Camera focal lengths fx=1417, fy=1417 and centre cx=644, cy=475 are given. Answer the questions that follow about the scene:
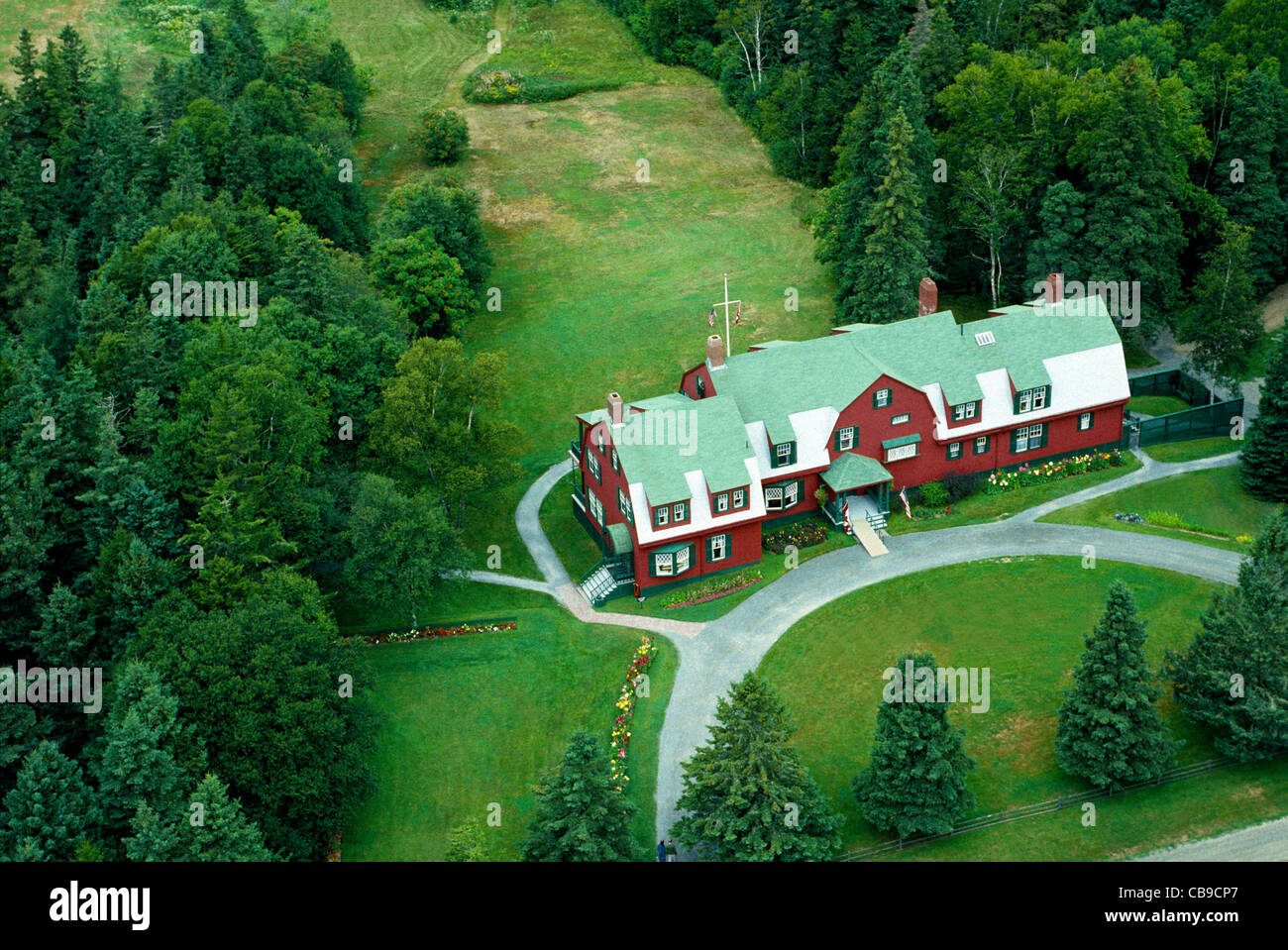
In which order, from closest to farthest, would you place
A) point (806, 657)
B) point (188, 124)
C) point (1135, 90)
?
point (806, 657) < point (1135, 90) < point (188, 124)

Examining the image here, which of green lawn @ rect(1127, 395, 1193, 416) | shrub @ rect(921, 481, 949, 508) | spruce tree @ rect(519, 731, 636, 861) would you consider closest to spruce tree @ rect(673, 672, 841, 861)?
spruce tree @ rect(519, 731, 636, 861)

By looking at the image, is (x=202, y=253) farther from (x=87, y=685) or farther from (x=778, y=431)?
(x=778, y=431)

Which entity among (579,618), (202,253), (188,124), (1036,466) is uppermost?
(188,124)

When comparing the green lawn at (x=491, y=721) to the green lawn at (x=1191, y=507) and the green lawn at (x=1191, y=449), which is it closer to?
the green lawn at (x=1191, y=507)

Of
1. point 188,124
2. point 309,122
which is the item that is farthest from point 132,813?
point 309,122

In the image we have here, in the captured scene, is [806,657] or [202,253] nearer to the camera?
[806,657]

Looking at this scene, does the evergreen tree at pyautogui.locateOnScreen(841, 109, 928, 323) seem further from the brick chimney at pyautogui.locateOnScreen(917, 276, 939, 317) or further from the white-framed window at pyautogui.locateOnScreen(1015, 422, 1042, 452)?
the white-framed window at pyautogui.locateOnScreen(1015, 422, 1042, 452)

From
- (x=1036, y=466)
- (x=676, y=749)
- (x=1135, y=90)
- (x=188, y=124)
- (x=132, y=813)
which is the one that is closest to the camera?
(x=132, y=813)
